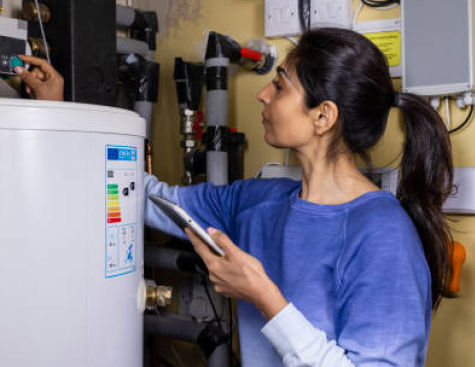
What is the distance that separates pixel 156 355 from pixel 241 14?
A: 1.03 meters

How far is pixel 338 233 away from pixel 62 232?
48cm

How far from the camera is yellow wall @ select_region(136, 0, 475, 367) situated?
1.27m

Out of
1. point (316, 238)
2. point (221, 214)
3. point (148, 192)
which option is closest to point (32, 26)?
point (148, 192)

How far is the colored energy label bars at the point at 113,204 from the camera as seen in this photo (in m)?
0.95

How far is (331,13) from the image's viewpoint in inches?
55.0

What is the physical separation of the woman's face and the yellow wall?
0.35m

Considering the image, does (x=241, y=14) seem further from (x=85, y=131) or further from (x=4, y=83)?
(x=85, y=131)

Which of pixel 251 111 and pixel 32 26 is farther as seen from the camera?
pixel 251 111

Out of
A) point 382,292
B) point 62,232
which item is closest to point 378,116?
point 382,292

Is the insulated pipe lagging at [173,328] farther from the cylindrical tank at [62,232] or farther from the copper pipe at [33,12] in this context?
the copper pipe at [33,12]

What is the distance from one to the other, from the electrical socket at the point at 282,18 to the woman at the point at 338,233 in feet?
1.19

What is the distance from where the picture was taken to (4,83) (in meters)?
1.24

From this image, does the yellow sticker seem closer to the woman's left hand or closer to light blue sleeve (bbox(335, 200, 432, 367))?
light blue sleeve (bbox(335, 200, 432, 367))

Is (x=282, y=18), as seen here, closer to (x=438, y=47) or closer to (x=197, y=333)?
(x=438, y=47)
